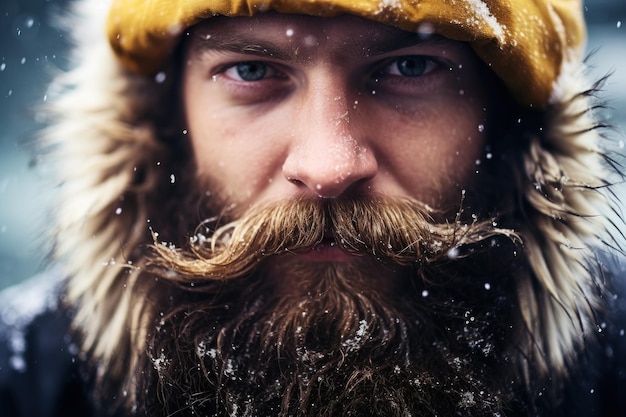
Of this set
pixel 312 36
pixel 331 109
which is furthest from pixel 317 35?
pixel 331 109

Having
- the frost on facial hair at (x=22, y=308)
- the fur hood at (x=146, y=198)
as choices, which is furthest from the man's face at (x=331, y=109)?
the frost on facial hair at (x=22, y=308)

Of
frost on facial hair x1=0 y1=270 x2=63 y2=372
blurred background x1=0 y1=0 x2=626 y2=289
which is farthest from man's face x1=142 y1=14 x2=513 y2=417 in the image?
blurred background x1=0 y1=0 x2=626 y2=289

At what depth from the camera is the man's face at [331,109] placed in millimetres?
1176

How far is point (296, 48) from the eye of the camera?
1191 millimetres

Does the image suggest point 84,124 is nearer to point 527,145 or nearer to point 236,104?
point 236,104

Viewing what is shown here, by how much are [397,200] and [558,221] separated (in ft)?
1.22

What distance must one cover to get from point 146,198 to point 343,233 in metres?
0.52

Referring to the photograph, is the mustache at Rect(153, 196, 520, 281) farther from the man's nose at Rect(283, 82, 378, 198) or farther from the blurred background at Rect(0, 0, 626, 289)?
the blurred background at Rect(0, 0, 626, 289)

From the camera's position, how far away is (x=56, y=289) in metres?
1.79

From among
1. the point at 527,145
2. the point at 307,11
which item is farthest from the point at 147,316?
the point at 527,145

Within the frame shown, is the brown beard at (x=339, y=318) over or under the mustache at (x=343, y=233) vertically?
under

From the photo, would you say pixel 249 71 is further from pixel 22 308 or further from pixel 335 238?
pixel 22 308

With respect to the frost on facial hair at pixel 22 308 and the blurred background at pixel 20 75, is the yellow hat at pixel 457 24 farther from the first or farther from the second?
the blurred background at pixel 20 75

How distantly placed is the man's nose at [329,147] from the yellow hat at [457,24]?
16 centimetres
